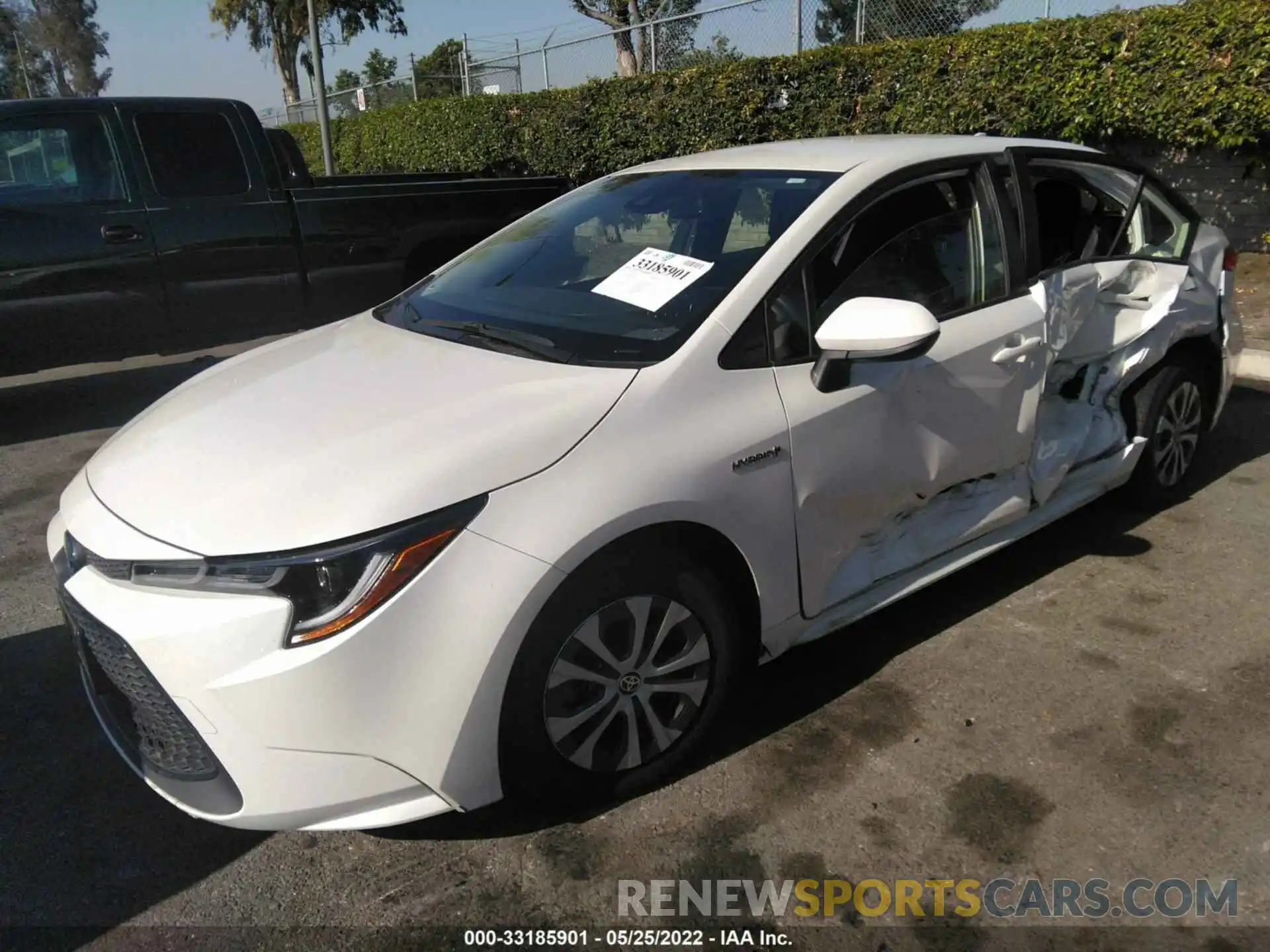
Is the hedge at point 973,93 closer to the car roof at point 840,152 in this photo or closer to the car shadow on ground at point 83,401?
the car roof at point 840,152

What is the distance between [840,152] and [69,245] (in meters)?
4.63

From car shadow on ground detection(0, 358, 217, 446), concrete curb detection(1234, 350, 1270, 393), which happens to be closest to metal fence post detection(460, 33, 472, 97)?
car shadow on ground detection(0, 358, 217, 446)

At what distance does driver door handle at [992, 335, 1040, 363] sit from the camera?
3168 millimetres

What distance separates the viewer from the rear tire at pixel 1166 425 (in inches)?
157

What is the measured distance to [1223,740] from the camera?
2756 mm

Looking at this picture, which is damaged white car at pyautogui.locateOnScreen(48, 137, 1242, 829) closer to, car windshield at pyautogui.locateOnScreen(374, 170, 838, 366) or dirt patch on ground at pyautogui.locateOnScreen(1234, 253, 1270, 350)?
car windshield at pyautogui.locateOnScreen(374, 170, 838, 366)

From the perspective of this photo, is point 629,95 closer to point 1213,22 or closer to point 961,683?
point 1213,22

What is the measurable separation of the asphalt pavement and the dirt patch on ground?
13.1ft

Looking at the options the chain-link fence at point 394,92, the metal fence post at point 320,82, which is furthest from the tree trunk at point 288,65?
the metal fence post at point 320,82

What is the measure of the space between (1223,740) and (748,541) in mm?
1494

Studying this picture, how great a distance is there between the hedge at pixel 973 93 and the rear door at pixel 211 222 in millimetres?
6092

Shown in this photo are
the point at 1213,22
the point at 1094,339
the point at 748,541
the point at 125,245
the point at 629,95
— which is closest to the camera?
the point at 748,541

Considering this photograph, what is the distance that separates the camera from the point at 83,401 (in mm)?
6891

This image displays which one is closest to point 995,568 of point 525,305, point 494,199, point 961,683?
point 961,683
